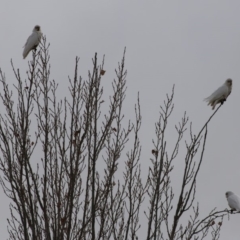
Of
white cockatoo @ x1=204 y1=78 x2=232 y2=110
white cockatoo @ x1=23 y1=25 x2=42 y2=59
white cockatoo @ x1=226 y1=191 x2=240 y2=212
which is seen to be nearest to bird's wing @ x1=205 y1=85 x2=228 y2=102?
white cockatoo @ x1=204 y1=78 x2=232 y2=110

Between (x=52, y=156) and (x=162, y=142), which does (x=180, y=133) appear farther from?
(x=52, y=156)

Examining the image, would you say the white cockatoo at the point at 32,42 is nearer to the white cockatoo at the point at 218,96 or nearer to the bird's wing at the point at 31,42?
the bird's wing at the point at 31,42

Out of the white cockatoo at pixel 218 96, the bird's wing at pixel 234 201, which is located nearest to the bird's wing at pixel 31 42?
the white cockatoo at pixel 218 96

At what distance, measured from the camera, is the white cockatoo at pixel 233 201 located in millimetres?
9320

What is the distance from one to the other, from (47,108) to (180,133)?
1249 mm

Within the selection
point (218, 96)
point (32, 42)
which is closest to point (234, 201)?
point (218, 96)

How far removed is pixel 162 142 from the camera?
5.11 metres

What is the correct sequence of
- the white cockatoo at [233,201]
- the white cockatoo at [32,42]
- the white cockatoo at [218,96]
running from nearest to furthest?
the white cockatoo at [218,96]
the white cockatoo at [32,42]
the white cockatoo at [233,201]

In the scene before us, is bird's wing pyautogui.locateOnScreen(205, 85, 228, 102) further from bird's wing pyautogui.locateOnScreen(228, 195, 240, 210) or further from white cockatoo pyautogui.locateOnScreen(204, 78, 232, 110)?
bird's wing pyautogui.locateOnScreen(228, 195, 240, 210)

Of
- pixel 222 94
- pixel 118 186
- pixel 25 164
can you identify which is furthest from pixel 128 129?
pixel 222 94

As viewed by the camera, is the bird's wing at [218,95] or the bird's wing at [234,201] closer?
the bird's wing at [218,95]

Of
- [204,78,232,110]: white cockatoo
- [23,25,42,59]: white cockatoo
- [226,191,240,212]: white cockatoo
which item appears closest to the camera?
[204,78,232,110]: white cockatoo

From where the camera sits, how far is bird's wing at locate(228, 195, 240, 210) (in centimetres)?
936

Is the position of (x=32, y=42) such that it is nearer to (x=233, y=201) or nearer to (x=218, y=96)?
(x=218, y=96)
